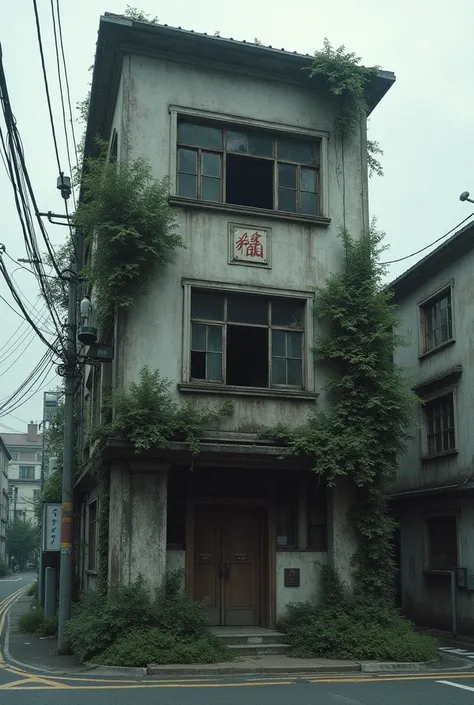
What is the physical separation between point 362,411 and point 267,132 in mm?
6104

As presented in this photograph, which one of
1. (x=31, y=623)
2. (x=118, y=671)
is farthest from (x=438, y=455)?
(x=118, y=671)

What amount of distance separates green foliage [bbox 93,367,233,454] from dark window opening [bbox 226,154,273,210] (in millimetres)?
4343

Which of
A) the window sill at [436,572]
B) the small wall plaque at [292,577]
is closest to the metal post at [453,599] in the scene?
the window sill at [436,572]

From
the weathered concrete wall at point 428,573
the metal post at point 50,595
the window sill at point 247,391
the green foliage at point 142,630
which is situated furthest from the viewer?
the metal post at point 50,595

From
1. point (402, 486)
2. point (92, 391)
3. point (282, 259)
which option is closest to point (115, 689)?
point (282, 259)

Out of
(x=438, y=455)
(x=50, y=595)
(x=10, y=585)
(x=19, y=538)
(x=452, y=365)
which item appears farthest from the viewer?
(x=19, y=538)

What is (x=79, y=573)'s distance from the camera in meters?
22.5

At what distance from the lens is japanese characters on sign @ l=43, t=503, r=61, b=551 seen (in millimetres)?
20330

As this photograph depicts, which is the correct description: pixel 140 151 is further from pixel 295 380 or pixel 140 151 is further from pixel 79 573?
pixel 79 573

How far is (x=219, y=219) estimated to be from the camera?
16469 millimetres

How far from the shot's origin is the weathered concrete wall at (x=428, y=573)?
64.6 ft

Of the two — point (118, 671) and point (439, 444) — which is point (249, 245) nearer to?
point (118, 671)

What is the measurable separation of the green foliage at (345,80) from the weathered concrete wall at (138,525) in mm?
8213

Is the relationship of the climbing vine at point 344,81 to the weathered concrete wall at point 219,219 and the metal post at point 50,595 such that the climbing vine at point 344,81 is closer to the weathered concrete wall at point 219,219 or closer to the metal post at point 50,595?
the weathered concrete wall at point 219,219
